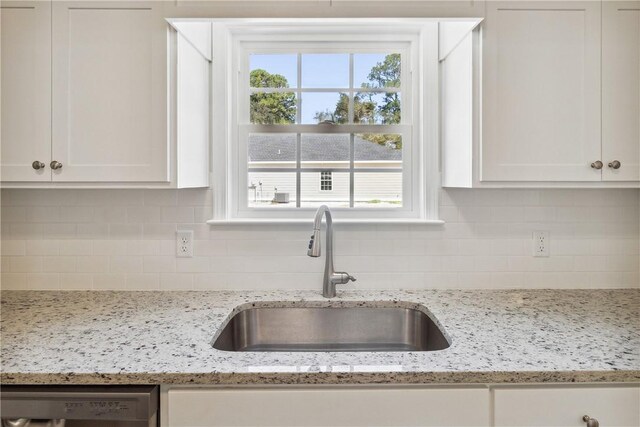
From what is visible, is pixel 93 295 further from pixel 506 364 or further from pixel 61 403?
pixel 506 364

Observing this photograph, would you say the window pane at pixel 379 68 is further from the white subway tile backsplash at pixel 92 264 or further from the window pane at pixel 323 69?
the white subway tile backsplash at pixel 92 264

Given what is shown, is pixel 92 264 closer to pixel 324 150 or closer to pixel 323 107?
pixel 324 150

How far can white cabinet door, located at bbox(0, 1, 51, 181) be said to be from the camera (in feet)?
5.05

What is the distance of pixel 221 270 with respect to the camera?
6.24 ft

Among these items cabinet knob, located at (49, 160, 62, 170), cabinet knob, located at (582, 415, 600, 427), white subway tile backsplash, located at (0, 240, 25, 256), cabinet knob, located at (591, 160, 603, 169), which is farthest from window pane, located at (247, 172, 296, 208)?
cabinet knob, located at (582, 415, 600, 427)

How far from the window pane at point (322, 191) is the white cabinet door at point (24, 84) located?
103 centimetres

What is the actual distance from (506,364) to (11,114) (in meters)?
1.81

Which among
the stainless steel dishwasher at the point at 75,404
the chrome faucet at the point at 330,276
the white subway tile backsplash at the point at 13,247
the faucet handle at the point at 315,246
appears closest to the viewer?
the stainless steel dishwasher at the point at 75,404

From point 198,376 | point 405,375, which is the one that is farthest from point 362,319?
point 198,376

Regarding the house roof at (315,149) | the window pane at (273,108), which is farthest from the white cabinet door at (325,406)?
the window pane at (273,108)

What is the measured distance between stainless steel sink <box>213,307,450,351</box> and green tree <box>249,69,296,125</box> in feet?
2.88

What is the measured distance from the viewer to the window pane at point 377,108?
203cm

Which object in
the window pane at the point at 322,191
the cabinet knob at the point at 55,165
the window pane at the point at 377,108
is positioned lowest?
the window pane at the point at 322,191

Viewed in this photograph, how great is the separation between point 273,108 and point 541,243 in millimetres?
1362
